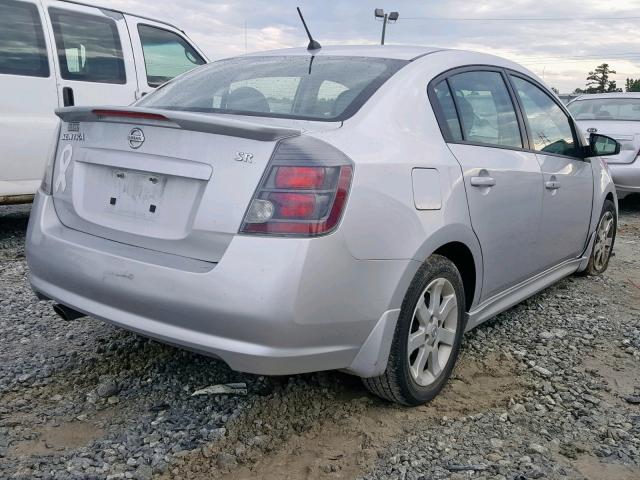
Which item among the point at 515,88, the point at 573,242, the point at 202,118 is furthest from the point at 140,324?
Answer: the point at 573,242

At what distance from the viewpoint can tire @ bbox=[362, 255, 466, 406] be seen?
2.59 metres

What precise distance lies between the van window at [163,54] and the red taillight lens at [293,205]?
181 inches

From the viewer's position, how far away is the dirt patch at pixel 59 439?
2.40 m

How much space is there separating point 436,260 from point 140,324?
1.22m

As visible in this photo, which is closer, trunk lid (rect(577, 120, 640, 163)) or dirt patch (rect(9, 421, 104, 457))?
dirt patch (rect(9, 421, 104, 457))

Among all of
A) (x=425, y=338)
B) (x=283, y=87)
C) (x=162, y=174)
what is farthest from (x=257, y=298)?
(x=283, y=87)

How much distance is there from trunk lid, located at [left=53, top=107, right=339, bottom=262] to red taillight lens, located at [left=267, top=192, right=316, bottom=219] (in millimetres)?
94

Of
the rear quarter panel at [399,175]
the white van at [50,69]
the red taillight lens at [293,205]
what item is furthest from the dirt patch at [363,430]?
the white van at [50,69]

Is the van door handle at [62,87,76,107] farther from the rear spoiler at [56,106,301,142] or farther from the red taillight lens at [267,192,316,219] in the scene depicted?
the red taillight lens at [267,192,316,219]

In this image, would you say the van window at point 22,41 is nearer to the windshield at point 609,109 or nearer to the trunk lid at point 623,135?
the trunk lid at point 623,135

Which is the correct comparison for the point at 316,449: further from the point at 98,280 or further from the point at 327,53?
the point at 327,53

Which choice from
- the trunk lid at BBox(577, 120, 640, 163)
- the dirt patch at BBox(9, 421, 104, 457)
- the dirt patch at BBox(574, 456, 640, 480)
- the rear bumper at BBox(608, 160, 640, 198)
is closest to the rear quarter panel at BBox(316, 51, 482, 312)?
the dirt patch at BBox(574, 456, 640, 480)

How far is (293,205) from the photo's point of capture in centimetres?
220

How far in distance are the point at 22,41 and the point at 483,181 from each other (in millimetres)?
4169
